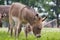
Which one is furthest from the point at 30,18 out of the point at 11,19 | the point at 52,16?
the point at 52,16

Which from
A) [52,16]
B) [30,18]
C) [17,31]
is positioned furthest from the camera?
[52,16]

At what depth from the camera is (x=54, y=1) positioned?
107 feet

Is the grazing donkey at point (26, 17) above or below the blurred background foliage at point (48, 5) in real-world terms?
above

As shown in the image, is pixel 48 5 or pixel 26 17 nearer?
pixel 26 17

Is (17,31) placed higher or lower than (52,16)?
higher

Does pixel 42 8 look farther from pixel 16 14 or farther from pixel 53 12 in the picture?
pixel 16 14

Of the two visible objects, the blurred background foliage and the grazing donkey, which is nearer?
the grazing donkey

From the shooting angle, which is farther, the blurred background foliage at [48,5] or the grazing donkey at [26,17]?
the blurred background foliage at [48,5]

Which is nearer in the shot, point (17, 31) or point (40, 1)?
point (17, 31)

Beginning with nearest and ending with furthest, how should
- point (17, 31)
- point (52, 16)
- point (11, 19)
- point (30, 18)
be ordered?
point (30, 18) → point (17, 31) → point (11, 19) → point (52, 16)

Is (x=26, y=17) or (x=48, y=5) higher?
(x=26, y=17)

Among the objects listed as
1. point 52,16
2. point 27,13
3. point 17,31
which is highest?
point 27,13

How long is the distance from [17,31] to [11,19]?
1.15 metres

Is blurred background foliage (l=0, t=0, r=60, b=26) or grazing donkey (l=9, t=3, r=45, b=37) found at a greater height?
grazing donkey (l=9, t=3, r=45, b=37)
